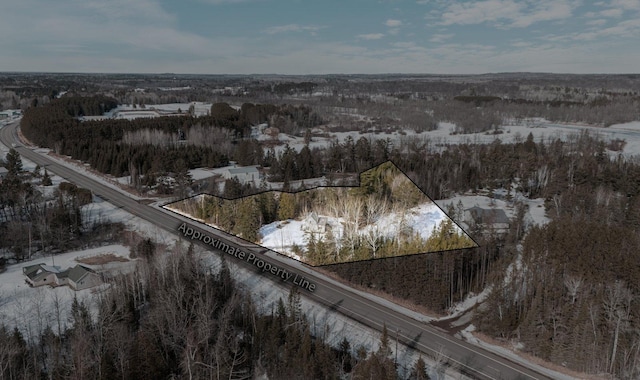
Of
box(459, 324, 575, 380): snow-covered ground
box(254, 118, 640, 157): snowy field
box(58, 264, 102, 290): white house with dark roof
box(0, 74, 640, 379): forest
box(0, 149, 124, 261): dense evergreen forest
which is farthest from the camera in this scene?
box(254, 118, 640, 157): snowy field

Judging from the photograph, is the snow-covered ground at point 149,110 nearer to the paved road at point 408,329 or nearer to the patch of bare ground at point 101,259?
the patch of bare ground at point 101,259

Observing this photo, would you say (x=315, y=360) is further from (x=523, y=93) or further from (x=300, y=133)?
(x=523, y=93)

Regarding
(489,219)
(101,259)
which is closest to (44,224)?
(101,259)

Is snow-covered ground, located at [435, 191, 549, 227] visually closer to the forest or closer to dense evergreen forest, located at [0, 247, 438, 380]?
the forest

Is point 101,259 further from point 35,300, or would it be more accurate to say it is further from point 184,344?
point 184,344

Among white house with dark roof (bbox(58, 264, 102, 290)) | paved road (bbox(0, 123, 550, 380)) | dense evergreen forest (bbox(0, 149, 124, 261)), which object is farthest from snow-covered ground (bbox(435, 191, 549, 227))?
dense evergreen forest (bbox(0, 149, 124, 261))

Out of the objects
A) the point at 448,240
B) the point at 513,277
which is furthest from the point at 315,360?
the point at 513,277
